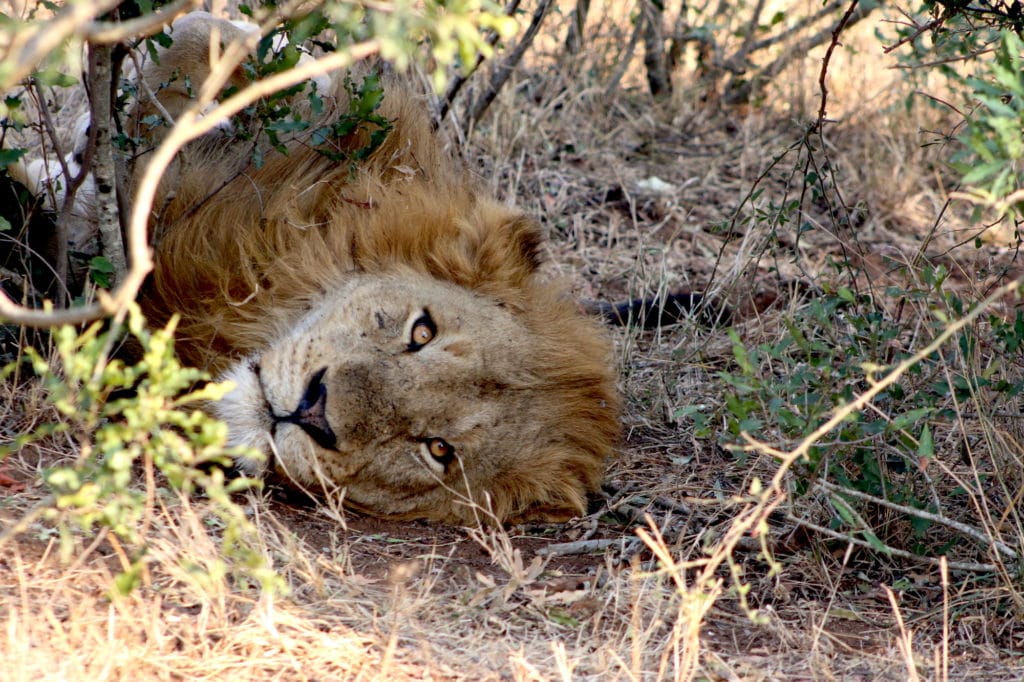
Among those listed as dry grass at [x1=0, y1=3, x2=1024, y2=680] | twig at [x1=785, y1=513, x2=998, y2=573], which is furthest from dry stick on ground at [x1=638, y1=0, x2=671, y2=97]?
twig at [x1=785, y1=513, x2=998, y2=573]

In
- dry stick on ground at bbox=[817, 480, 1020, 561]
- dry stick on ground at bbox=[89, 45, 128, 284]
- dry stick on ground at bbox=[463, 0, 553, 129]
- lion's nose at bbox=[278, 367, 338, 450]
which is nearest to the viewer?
dry stick on ground at bbox=[817, 480, 1020, 561]

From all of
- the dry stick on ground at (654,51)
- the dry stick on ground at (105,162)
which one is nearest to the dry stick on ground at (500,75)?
the dry stick on ground at (654,51)

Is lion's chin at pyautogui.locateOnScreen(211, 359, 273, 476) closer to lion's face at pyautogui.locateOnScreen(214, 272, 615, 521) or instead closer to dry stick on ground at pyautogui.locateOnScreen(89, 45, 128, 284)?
lion's face at pyautogui.locateOnScreen(214, 272, 615, 521)

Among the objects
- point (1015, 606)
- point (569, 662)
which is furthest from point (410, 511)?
point (1015, 606)

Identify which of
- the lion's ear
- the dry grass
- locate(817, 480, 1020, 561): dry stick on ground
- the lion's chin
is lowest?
the dry grass

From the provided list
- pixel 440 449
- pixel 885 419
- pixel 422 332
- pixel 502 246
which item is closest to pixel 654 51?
pixel 502 246

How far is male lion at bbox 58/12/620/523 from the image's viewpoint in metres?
3.35

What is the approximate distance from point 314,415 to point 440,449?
1.44 ft

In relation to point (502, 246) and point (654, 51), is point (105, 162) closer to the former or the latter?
point (502, 246)

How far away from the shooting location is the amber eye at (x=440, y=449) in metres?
3.48

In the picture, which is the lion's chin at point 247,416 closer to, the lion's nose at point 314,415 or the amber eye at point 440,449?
the lion's nose at point 314,415

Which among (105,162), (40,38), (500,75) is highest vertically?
(40,38)

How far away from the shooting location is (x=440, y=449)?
3500 mm

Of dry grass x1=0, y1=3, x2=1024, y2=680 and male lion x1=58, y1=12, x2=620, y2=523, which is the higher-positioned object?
male lion x1=58, y1=12, x2=620, y2=523
